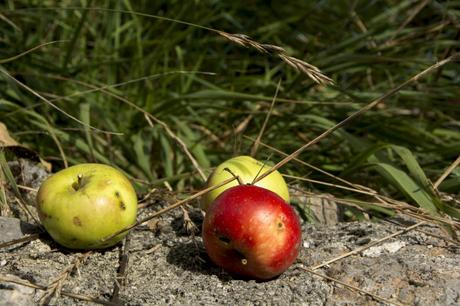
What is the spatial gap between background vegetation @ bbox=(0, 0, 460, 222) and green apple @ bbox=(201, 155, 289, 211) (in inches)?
11.3

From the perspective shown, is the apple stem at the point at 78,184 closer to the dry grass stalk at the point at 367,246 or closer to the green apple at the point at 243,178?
the green apple at the point at 243,178

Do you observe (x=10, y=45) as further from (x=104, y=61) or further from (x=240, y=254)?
(x=240, y=254)

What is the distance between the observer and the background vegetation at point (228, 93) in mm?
3512

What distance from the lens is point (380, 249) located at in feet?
8.61

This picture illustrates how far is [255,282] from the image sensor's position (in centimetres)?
241

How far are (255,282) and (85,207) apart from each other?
1.85 ft

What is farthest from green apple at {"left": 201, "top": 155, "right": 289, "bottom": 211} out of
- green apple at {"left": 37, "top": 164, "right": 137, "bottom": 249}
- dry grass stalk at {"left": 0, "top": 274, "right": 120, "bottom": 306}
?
dry grass stalk at {"left": 0, "top": 274, "right": 120, "bottom": 306}

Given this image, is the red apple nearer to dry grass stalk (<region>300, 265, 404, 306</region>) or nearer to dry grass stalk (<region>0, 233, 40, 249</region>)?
dry grass stalk (<region>300, 265, 404, 306</region>)

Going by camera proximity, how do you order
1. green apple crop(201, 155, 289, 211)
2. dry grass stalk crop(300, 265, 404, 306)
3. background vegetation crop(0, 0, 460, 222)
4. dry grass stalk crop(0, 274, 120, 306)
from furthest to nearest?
background vegetation crop(0, 0, 460, 222)
green apple crop(201, 155, 289, 211)
dry grass stalk crop(300, 265, 404, 306)
dry grass stalk crop(0, 274, 120, 306)

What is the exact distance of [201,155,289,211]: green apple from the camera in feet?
9.14

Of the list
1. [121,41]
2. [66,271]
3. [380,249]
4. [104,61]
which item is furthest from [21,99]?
[380,249]

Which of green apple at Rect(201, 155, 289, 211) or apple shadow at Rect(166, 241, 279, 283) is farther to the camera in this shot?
green apple at Rect(201, 155, 289, 211)

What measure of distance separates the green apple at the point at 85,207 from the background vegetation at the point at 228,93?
1.61ft

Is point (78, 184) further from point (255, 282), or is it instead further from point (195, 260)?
point (255, 282)
